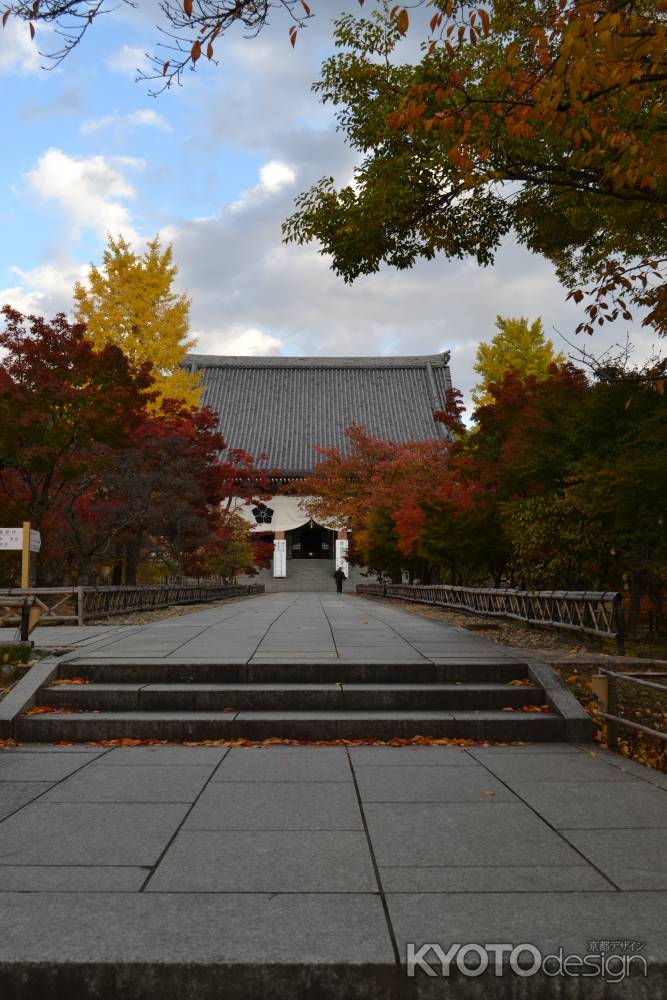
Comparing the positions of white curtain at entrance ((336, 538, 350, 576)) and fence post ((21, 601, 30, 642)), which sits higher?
white curtain at entrance ((336, 538, 350, 576))

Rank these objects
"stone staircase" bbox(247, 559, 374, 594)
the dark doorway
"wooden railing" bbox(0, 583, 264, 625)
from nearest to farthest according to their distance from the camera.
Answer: "wooden railing" bbox(0, 583, 264, 625)
"stone staircase" bbox(247, 559, 374, 594)
the dark doorway

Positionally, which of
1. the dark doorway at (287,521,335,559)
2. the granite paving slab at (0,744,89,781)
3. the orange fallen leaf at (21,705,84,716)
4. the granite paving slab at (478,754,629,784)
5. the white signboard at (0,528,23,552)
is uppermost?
the dark doorway at (287,521,335,559)

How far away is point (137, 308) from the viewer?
2938cm

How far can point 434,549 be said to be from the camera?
18609 millimetres

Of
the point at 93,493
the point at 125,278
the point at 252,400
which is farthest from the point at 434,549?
the point at 252,400

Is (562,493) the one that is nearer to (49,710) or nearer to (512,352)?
(49,710)

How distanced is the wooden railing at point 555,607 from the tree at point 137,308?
677 inches

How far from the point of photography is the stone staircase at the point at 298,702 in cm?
576

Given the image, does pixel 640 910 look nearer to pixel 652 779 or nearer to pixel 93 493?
pixel 652 779

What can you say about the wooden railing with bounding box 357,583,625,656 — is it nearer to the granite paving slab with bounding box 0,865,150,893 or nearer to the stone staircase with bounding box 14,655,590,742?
the stone staircase with bounding box 14,655,590,742

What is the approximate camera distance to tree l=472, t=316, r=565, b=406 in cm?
3272

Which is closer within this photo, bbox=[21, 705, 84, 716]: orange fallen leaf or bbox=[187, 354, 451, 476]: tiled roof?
bbox=[21, 705, 84, 716]: orange fallen leaf

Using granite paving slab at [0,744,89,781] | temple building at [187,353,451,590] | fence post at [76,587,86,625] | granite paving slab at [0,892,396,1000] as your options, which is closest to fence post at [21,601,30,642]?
granite paving slab at [0,744,89,781]

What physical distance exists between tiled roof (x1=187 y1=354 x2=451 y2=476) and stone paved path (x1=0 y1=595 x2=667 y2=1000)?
134 ft
